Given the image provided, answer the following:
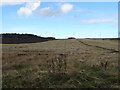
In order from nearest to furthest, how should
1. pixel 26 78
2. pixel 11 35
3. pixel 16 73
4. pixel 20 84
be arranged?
pixel 20 84 → pixel 26 78 → pixel 16 73 → pixel 11 35

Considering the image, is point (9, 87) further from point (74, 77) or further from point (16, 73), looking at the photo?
point (74, 77)

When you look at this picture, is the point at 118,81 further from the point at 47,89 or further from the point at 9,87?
the point at 9,87

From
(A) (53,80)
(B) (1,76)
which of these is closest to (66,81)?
(A) (53,80)

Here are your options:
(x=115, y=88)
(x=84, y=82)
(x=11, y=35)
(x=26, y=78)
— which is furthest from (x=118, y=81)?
(x=11, y=35)

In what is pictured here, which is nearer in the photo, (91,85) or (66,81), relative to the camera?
(91,85)

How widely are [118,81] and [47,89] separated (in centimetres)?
275

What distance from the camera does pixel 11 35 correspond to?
12275cm

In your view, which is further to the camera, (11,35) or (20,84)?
(11,35)

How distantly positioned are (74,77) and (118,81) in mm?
1684

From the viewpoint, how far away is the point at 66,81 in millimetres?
7309

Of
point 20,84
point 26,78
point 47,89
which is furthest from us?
point 26,78

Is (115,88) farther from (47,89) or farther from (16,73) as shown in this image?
(16,73)

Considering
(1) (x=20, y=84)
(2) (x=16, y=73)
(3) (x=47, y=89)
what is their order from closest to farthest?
(3) (x=47, y=89)
(1) (x=20, y=84)
(2) (x=16, y=73)

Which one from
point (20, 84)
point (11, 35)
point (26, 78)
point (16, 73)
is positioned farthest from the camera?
point (11, 35)
